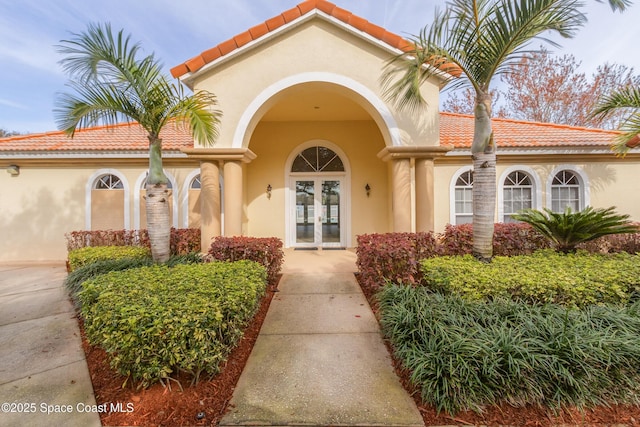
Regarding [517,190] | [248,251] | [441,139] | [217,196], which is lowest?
[248,251]

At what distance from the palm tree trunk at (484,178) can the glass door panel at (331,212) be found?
5.54m

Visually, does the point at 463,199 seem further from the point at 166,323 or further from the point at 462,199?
the point at 166,323

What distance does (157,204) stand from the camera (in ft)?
18.8

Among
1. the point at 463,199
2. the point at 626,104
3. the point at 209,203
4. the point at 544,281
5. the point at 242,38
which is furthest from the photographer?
the point at 463,199

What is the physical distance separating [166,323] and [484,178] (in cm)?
576

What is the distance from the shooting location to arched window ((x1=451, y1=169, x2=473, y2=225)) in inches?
378

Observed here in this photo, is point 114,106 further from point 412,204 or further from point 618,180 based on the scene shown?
point 618,180

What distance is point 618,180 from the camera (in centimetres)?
936

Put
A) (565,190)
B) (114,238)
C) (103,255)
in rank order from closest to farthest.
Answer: (103,255) → (114,238) → (565,190)

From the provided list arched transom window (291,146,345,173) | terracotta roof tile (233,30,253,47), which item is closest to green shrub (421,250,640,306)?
arched transom window (291,146,345,173)

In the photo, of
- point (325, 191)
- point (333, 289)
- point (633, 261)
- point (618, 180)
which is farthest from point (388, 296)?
point (618, 180)

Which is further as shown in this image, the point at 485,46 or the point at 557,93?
the point at 557,93

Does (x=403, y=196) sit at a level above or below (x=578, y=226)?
above

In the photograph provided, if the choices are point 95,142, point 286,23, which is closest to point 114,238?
point 95,142
